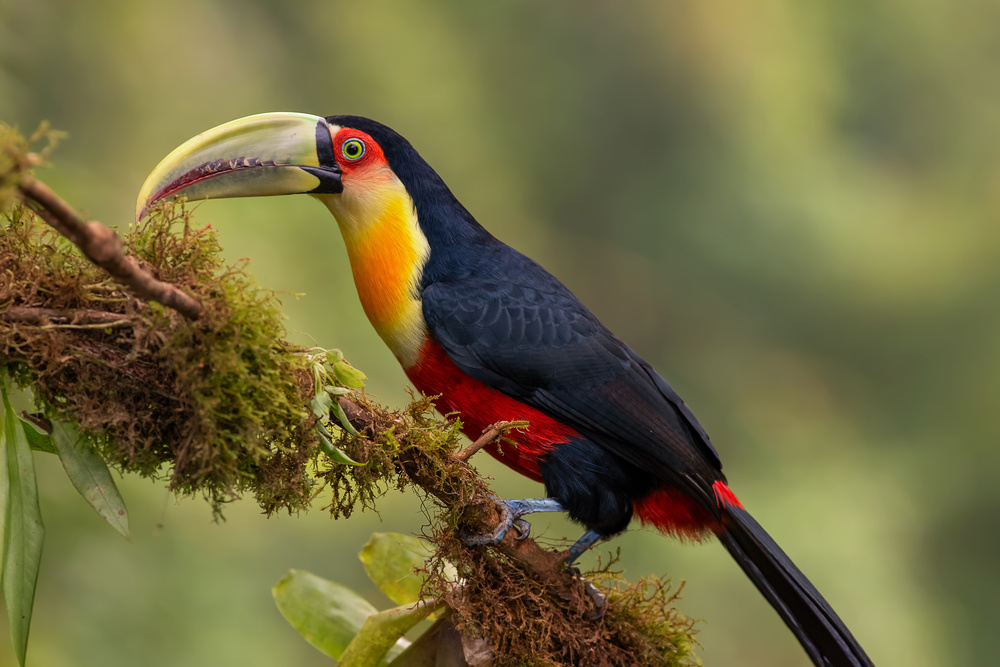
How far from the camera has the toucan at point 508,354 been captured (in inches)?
76.1

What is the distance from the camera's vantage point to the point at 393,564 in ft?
6.20

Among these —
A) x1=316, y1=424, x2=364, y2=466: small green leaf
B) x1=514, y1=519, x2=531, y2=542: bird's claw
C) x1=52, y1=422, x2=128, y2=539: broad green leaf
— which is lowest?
x1=52, y1=422, x2=128, y2=539: broad green leaf

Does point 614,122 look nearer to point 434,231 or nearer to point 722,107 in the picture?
point 722,107

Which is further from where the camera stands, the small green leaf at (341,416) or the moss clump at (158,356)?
the small green leaf at (341,416)

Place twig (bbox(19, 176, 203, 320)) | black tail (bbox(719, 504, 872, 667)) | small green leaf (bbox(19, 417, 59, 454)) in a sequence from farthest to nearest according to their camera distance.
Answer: black tail (bbox(719, 504, 872, 667)), small green leaf (bbox(19, 417, 59, 454)), twig (bbox(19, 176, 203, 320))

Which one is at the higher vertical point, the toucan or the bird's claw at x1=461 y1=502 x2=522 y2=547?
the toucan

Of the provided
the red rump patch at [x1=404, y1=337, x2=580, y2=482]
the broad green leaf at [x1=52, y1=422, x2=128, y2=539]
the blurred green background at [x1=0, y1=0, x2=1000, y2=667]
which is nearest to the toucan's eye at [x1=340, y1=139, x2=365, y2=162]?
the red rump patch at [x1=404, y1=337, x2=580, y2=482]

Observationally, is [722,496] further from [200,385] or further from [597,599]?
[200,385]

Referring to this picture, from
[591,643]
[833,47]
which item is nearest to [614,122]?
[833,47]

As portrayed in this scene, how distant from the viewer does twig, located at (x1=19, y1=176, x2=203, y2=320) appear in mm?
971

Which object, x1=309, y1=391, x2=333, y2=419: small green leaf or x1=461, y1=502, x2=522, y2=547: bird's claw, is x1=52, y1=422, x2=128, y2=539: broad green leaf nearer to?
x1=309, y1=391, x2=333, y2=419: small green leaf

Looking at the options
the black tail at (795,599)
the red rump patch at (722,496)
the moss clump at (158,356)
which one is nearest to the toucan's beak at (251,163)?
the moss clump at (158,356)

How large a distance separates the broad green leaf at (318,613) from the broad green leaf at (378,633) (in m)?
0.17

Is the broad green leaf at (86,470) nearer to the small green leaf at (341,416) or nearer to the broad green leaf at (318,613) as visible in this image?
the small green leaf at (341,416)
